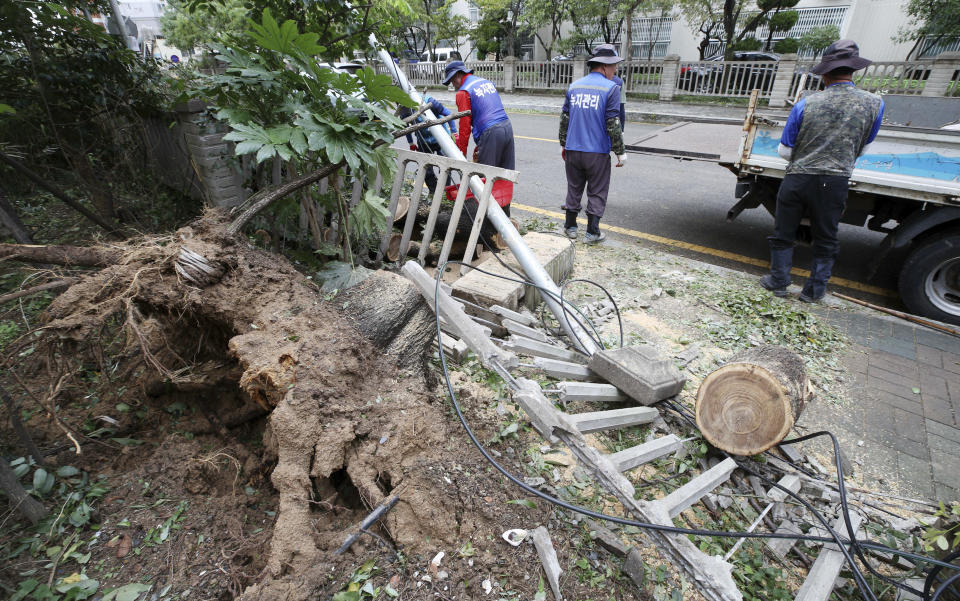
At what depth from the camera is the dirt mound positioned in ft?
5.86

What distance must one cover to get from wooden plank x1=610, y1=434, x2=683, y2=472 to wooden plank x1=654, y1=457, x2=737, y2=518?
205 millimetres

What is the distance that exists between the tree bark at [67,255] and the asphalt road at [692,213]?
5298mm

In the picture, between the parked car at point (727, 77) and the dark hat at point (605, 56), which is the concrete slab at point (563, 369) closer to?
the dark hat at point (605, 56)

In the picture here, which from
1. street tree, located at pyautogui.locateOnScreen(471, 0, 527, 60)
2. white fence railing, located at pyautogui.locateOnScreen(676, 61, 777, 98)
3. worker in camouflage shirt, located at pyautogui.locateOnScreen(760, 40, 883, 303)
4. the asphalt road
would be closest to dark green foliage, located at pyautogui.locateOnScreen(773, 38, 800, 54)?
white fence railing, located at pyautogui.locateOnScreen(676, 61, 777, 98)

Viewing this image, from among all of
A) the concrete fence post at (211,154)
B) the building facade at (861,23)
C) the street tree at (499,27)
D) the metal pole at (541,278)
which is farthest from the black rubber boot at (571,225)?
the building facade at (861,23)

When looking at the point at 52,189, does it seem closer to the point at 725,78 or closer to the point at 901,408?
the point at 901,408

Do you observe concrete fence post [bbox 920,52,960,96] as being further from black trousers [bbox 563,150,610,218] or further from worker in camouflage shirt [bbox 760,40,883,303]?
black trousers [bbox 563,150,610,218]

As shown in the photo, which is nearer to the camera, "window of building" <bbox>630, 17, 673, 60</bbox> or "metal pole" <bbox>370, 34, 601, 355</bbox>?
"metal pole" <bbox>370, 34, 601, 355</bbox>

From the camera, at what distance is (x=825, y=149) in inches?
147

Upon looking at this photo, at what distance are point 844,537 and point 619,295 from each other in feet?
8.62

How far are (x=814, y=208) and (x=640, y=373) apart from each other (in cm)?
264

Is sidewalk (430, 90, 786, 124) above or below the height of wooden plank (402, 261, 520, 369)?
above

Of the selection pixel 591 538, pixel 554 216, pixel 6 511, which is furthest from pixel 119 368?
pixel 554 216

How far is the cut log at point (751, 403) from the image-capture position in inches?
95.0
